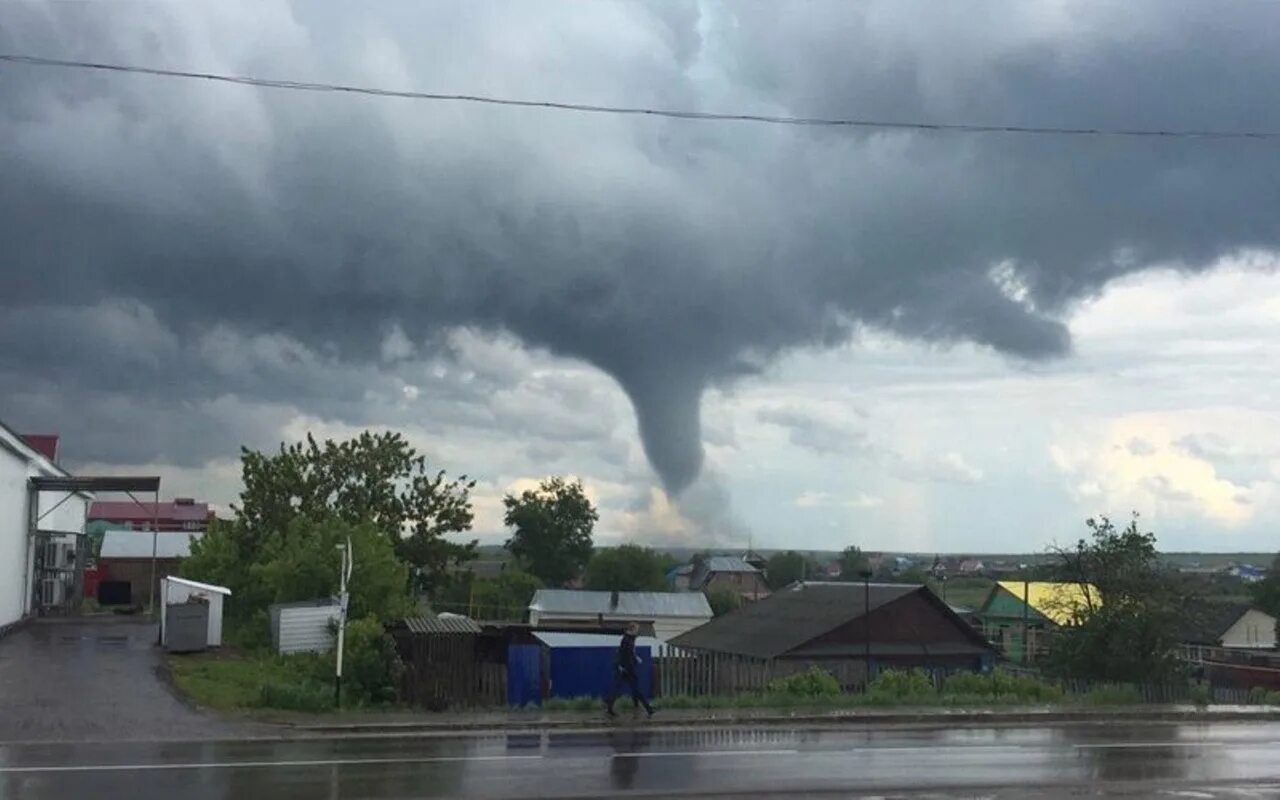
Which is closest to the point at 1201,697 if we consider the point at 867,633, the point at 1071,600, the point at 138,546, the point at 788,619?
the point at 1071,600

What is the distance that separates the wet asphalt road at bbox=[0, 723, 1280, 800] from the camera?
14234 mm

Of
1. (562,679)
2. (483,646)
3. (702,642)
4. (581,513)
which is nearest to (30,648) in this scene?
(483,646)

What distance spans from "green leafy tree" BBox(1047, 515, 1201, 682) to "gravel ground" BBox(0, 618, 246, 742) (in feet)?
80.0

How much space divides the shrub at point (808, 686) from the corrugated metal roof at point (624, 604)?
2010 inches

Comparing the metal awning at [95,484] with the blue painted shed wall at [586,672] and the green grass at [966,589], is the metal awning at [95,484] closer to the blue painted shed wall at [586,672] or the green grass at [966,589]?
the blue painted shed wall at [586,672]

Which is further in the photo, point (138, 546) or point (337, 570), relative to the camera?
point (138, 546)

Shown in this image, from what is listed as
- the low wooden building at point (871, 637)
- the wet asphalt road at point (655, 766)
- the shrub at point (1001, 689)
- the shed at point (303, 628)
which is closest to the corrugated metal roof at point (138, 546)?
the low wooden building at point (871, 637)

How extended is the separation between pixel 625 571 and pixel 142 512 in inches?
1646

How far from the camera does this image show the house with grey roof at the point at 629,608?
77188 mm

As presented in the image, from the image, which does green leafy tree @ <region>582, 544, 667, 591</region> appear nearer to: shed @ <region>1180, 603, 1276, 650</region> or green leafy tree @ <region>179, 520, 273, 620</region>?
shed @ <region>1180, 603, 1276, 650</region>

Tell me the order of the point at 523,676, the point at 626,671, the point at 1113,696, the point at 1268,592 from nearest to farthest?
the point at 626,671
the point at 523,676
the point at 1113,696
the point at 1268,592

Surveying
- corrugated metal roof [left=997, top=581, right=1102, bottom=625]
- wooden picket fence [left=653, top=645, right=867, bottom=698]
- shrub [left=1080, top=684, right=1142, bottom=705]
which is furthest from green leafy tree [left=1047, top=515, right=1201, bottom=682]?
wooden picket fence [left=653, top=645, right=867, bottom=698]

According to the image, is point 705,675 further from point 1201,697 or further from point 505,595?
point 505,595

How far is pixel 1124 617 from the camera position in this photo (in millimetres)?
35312
